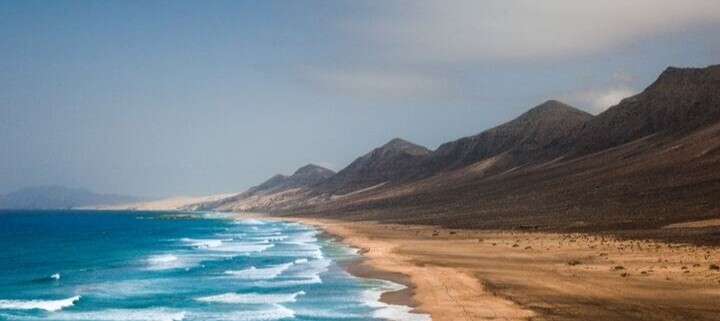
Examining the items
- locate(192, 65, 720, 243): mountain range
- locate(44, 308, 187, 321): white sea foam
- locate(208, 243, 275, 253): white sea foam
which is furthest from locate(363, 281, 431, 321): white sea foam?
locate(208, 243, 275, 253): white sea foam

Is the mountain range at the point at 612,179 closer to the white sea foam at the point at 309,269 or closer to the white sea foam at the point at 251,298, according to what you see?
the white sea foam at the point at 309,269

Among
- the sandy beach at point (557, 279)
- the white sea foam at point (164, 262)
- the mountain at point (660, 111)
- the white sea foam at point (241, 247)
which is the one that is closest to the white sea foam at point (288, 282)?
Answer: the sandy beach at point (557, 279)

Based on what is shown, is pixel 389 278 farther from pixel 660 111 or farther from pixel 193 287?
pixel 660 111

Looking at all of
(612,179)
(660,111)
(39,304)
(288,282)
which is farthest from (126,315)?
(660,111)

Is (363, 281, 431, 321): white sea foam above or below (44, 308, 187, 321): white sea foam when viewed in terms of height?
below

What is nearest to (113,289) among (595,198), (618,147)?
(595,198)

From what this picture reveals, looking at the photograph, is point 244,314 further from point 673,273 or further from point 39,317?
point 673,273

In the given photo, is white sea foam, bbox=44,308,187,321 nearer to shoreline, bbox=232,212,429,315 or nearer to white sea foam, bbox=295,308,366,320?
white sea foam, bbox=295,308,366,320
